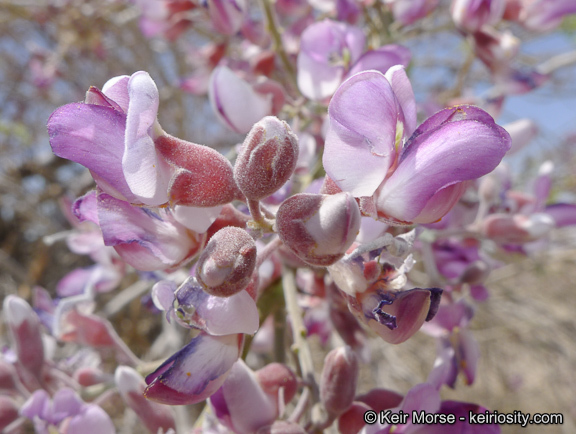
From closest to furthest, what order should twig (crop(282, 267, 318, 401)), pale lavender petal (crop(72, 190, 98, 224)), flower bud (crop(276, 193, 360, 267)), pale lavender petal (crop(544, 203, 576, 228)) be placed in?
flower bud (crop(276, 193, 360, 267)) → pale lavender petal (crop(72, 190, 98, 224)) → twig (crop(282, 267, 318, 401)) → pale lavender petal (crop(544, 203, 576, 228))

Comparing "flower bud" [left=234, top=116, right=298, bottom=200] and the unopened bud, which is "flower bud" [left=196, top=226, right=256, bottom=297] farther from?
the unopened bud

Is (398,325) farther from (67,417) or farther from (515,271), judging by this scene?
(515,271)

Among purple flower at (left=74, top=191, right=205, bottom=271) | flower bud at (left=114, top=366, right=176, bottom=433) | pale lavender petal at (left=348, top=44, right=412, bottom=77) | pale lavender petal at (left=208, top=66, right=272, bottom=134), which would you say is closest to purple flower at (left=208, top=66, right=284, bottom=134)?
pale lavender petal at (left=208, top=66, right=272, bottom=134)

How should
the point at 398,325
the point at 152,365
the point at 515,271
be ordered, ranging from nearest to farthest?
1. the point at 398,325
2. the point at 152,365
3. the point at 515,271

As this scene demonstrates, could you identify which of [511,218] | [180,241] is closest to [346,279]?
[180,241]

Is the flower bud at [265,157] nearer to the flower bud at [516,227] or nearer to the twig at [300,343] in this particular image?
the twig at [300,343]

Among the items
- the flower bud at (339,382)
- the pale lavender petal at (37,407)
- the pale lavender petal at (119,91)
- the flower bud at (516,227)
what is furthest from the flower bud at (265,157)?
the flower bud at (516,227)

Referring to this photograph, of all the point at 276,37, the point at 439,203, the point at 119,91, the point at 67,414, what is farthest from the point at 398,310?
the point at 276,37
